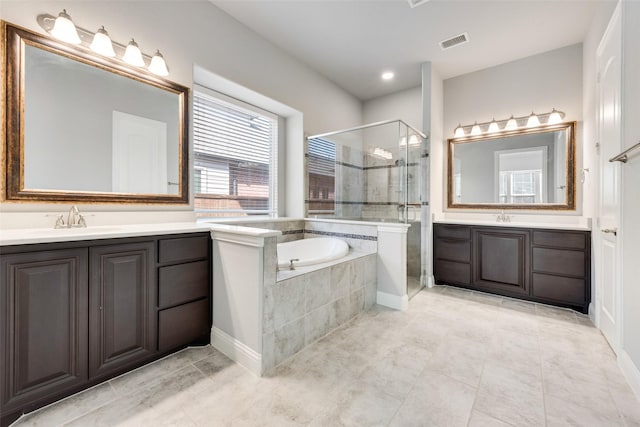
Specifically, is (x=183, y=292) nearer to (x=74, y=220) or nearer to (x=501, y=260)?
(x=74, y=220)

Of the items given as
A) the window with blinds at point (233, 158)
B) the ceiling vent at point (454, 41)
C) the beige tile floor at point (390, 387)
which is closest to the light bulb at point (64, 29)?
Answer: the window with blinds at point (233, 158)

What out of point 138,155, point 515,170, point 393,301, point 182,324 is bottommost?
point 393,301

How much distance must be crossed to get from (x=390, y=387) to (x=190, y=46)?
9.66 ft

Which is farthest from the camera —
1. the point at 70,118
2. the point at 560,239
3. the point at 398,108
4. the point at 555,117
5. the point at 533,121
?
the point at 398,108

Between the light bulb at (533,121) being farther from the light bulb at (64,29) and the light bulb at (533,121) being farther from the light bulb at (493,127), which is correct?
the light bulb at (64,29)

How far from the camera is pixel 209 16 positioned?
2416mm

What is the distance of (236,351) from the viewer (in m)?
1.77

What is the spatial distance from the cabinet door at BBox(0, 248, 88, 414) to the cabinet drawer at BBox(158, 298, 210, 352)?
15.0 inches

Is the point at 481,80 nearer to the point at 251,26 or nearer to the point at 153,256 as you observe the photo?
the point at 251,26

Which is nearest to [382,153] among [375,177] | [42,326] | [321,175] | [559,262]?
[375,177]

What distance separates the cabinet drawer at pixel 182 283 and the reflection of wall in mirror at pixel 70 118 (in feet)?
2.56

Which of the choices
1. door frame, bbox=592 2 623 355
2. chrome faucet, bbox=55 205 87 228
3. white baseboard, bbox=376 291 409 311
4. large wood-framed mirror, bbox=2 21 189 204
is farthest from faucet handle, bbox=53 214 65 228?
door frame, bbox=592 2 623 355

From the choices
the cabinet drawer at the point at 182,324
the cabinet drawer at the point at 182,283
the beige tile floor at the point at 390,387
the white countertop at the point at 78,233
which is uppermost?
the white countertop at the point at 78,233

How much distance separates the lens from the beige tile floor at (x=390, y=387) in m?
1.29
